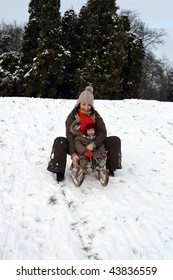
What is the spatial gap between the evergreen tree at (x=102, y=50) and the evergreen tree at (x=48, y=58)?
1618 mm

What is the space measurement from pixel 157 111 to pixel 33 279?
1068 cm

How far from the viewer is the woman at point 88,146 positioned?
19.0 feet

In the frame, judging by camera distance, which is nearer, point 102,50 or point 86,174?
point 86,174

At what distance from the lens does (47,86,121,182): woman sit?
5.79 metres

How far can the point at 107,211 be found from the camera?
5.10 m

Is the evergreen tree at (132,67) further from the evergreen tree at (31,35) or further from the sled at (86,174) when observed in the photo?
the sled at (86,174)

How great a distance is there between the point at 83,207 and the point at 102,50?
2113cm

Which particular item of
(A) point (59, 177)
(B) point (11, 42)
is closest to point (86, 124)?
(A) point (59, 177)

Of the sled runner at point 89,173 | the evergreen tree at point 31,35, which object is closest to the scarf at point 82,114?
the sled runner at point 89,173

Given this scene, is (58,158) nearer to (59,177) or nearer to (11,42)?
(59,177)

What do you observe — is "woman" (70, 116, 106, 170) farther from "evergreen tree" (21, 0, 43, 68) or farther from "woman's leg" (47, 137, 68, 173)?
"evergreen tree" (21, 0, 43, 68)

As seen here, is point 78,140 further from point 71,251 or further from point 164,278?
point 164,278

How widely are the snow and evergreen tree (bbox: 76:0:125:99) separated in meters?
15.7

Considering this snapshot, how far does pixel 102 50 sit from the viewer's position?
81.9 ft
